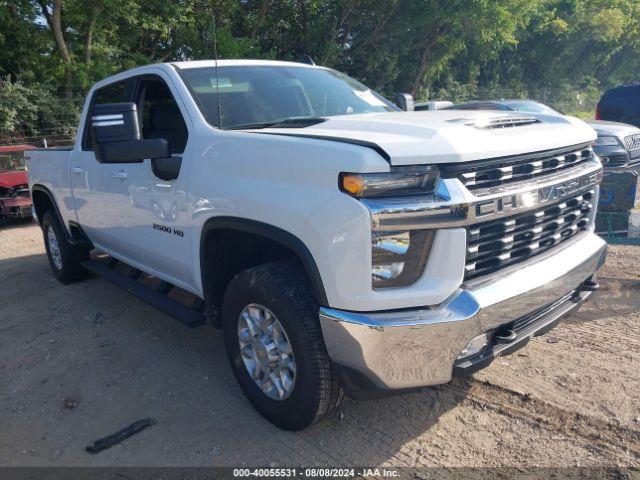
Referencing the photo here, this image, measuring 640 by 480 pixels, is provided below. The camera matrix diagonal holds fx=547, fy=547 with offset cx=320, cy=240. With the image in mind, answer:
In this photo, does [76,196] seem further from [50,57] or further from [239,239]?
[50,57]

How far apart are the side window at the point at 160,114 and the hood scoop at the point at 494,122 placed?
1753mm

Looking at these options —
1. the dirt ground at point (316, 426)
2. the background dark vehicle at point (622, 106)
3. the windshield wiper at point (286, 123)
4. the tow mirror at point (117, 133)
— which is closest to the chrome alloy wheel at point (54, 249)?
the dirt ground at point (316, 426)

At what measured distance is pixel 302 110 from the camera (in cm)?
375

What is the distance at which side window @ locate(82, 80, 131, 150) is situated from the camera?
4.27 meters

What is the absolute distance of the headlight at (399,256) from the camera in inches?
92.3

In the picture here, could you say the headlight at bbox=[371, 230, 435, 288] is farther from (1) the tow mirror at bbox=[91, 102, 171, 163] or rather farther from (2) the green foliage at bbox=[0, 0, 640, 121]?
(2) the green foliage at bbox=[0, 0, 640, 121]

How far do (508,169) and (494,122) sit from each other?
0.42m

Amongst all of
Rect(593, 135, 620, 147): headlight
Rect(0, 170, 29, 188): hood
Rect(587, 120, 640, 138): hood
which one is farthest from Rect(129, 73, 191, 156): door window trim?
Rect(0, 170, 29, 188): hood

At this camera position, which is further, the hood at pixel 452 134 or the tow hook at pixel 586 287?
the tow hook at pixel 586 287

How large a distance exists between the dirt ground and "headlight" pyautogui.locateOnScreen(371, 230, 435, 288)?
0.98 meters

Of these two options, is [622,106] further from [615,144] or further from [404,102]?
[404,102]

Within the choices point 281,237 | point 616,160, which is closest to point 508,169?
point 281,237

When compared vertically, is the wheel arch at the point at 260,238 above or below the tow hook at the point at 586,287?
above

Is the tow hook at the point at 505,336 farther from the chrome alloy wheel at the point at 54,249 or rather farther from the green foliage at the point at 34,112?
the green foliage at the point at 34,112
